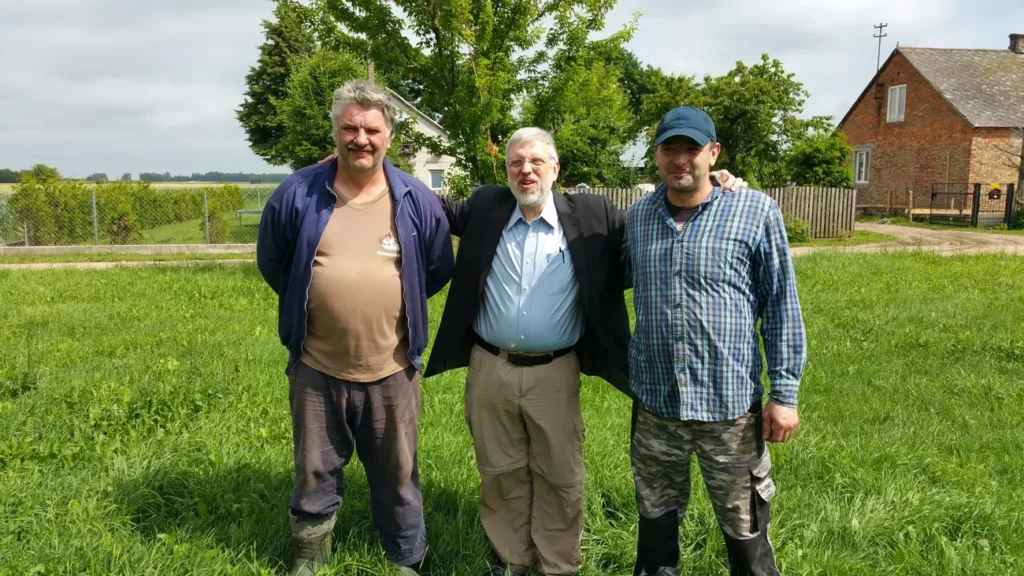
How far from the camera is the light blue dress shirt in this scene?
122 inches

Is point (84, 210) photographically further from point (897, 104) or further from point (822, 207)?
point (897, 104)

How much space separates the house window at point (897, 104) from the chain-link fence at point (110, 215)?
92.5ft

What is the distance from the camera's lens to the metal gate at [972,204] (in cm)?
2433

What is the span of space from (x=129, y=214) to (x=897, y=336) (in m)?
18.8

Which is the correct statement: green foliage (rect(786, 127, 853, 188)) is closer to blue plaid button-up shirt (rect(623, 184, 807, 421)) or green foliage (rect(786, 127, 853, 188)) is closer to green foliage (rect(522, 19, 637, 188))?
green foliage (rect(522, 19, 637, 188))

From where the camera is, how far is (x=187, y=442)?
4352mm

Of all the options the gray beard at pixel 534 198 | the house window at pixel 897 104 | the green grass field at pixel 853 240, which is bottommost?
the green grass field at pixel 853 240

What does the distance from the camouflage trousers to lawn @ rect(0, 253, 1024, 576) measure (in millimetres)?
431

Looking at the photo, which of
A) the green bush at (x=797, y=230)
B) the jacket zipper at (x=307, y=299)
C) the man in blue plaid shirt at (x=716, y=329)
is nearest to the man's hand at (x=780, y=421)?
the man in blue plaid shirt at (x=716, y=329)

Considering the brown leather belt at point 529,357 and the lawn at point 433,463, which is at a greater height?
the brown leather belt at point 529,357

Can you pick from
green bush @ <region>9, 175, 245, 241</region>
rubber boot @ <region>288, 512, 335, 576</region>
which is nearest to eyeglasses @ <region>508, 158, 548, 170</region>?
rubber boot @ <region>288, 512, 335, 576</region>

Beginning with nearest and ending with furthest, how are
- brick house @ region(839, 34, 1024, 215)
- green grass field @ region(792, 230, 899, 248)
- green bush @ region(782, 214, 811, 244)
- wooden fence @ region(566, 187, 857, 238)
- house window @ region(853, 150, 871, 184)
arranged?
green grass field @ region(792, 230, 899, 248) < green bush @ region(782, 214, 811, 244) < wooden fence @ region(566, 187, 857, 238) < brick house @ region(839, 34, 1024, 215) < house window @ region(853, 150, 871, 184)

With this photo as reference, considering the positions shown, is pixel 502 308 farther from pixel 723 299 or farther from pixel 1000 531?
pixel 1000 531

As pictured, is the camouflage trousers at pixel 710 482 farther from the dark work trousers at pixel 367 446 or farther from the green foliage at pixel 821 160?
the green foliage at pixel 821 160
